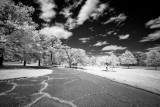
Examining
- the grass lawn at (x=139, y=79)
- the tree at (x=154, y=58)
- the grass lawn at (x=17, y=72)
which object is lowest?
the grass lawn at (x=139, y=79)

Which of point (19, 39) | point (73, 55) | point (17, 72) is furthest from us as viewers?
point (73, 55)

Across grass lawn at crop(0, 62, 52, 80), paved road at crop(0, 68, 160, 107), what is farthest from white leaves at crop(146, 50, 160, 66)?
grass lawn at crop(0, 62, 52, 80)

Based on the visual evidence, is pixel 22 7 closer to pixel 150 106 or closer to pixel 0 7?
pixel 0 7

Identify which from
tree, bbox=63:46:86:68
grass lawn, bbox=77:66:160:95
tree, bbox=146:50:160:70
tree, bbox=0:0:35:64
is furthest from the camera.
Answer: tree, bbox=63:46:86:68

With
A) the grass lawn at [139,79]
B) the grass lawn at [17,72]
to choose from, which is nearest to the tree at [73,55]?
the grass lawn at [139,79]

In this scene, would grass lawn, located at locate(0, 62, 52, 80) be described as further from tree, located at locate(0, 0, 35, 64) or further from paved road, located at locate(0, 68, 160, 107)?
tree, located at locate(0, 0, 35, 64)

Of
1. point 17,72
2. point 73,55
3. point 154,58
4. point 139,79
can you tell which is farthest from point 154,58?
point 17,72

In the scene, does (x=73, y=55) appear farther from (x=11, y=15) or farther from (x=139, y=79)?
(x=139, y=79)

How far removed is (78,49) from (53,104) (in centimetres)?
3491

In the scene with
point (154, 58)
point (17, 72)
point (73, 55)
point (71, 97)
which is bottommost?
point (71, 97)

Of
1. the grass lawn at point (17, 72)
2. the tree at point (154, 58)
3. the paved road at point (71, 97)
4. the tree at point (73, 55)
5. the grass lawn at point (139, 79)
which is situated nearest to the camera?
the paved road at point (71, 97)

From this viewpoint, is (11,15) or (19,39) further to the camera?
(11,15)

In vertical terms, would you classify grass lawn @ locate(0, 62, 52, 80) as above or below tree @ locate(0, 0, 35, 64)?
below

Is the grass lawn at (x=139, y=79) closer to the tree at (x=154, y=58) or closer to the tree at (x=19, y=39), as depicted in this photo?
the tree at (x=19, y=39)
